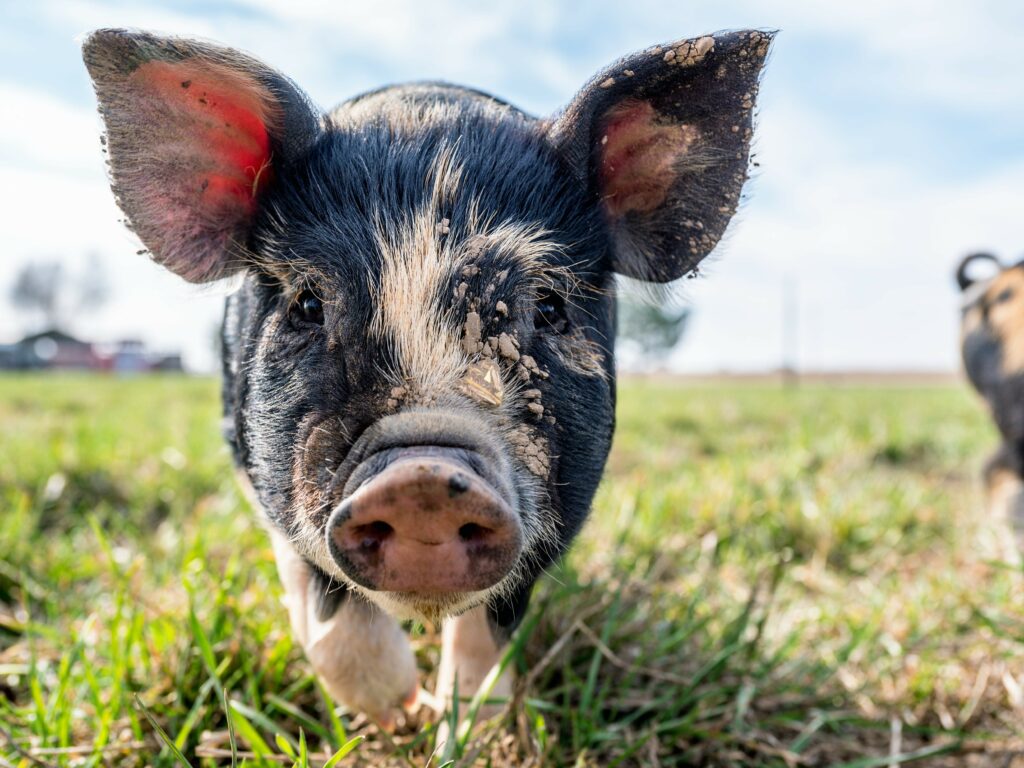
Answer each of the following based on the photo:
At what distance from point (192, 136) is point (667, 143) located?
1.30 metres

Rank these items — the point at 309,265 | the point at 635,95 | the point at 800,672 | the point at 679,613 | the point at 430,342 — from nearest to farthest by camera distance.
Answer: the point at 430,342
the point at 309,265
the point at 635,95
the point at 800,672
the point at 679,613

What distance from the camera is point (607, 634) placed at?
276cm

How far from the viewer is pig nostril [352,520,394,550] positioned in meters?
1.74

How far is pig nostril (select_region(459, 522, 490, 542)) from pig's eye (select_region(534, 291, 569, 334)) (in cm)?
63

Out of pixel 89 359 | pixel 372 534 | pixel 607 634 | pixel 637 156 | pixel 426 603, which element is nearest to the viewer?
pixel 372 534

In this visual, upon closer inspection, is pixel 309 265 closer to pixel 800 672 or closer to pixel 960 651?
pixel 800 672

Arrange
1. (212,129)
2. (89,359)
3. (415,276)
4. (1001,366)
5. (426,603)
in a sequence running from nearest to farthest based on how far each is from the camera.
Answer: (426,603) → (415,276) → (212,129) → (1001,366) → (89,359)

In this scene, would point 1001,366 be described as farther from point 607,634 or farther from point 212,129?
point 212,129

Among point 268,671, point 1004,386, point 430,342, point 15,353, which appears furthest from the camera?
point 15,353

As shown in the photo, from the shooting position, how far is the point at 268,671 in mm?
2605

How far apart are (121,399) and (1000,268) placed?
378 inches

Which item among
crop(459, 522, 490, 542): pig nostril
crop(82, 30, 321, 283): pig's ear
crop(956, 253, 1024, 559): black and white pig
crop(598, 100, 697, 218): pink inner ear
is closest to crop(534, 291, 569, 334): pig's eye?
crop(598, 100, 697, 218): pink inner ear

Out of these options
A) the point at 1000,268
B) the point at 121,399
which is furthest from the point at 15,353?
the point at 1000,268

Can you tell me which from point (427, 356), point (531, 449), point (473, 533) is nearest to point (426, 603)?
point (473, 533)
